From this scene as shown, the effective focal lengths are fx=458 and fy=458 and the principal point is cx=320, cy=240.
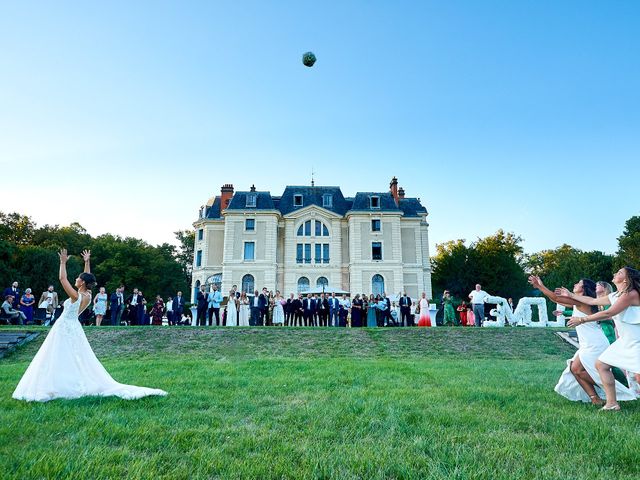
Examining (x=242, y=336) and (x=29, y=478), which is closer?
(x=29, y=478)

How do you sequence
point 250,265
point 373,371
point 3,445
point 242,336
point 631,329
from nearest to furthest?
point 3,445
point 631,329
point 373,371
point 242,336
point 250,265

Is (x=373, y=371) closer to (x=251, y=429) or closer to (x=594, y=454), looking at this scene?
(x=251, y=429)

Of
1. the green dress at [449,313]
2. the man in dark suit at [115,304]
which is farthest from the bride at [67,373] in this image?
the green dress at [449,313]

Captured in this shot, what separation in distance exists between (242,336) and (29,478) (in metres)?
14.5

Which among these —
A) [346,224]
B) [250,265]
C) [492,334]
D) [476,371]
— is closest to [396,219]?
[346,224]

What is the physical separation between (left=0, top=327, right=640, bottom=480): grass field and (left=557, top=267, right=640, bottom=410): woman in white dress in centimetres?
46

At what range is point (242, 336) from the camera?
17516 mm

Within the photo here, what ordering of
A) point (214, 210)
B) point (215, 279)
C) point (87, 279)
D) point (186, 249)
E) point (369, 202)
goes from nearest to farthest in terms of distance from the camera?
point (87, 279)
point (215, 279)
point (369, 202)
point (214, 210)
point (186, 249)

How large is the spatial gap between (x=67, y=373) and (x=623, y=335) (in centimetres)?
747

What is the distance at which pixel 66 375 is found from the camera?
Answer: 21.2ft

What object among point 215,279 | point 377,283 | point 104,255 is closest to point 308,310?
point 377,283

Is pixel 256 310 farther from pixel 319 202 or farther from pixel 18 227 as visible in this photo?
pixel 18 227

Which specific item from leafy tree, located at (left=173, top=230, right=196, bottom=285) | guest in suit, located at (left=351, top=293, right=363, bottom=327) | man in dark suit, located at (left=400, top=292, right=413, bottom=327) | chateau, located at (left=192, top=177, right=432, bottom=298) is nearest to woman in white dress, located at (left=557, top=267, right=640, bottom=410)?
guest in suit, located at (left=351, top=293, right=363, bottom=327)

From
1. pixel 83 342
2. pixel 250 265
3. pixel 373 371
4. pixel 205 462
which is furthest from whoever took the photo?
pixel 250 265
